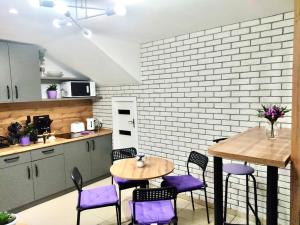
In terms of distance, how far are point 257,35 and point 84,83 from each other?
3021 millimetres

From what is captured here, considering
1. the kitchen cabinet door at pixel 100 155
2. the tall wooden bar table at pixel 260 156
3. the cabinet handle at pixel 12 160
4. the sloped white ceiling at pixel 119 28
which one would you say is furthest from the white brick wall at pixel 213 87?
the cabinet handle at pixel 12 160

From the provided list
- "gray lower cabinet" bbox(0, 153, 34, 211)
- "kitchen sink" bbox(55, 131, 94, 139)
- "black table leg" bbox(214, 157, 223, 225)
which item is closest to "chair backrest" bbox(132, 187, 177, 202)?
"black table leg" bbox(214, 157, 223, 225)

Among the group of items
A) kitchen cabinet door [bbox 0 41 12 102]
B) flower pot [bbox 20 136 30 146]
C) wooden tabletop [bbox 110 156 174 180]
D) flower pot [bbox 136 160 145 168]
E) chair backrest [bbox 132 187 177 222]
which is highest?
kitchen cabinet door [bbox 0 41 12 102]

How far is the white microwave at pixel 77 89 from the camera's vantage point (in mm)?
4214

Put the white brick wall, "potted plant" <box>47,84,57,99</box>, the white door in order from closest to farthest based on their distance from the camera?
the white brick wall, "potted plant" <box>47,84,57,99</box>, the white door

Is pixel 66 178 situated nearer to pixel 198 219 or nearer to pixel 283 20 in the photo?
pixel 198 219

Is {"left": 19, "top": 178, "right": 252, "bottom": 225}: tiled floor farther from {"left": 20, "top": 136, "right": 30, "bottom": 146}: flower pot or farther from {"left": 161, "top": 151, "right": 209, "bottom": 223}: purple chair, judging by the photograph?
{"left": 20, "top": 136, "right": 30, "bottom": 146}: flower pot

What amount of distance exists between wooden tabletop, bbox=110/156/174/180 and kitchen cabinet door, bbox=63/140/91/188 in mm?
1295

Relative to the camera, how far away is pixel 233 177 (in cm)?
309

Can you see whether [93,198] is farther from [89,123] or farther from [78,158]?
[89,123]

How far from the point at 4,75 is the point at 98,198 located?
2.26m

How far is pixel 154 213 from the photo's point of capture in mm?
2240

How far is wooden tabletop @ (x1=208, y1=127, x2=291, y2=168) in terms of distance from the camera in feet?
4.54

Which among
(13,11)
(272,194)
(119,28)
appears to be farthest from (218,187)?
(13,11)
